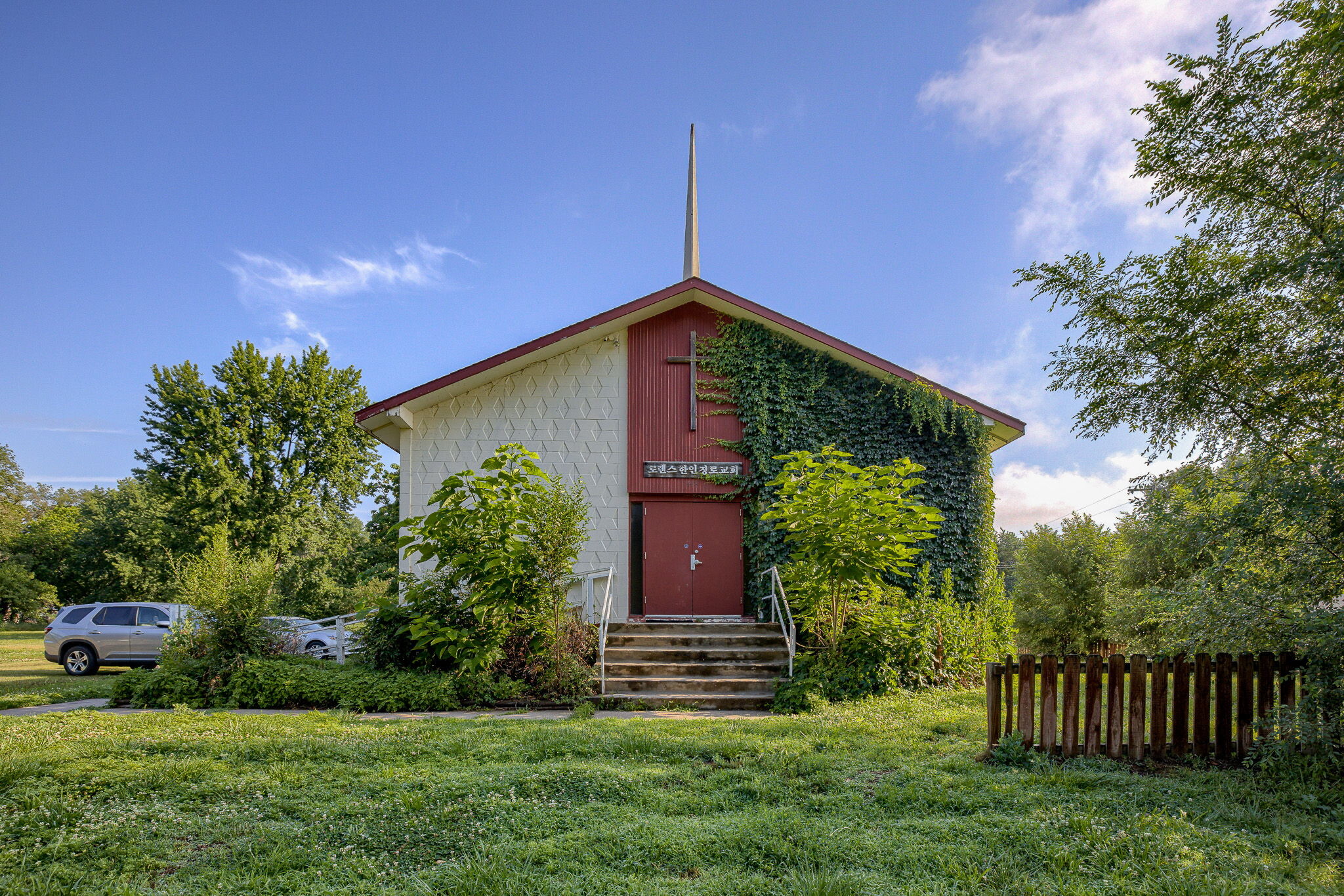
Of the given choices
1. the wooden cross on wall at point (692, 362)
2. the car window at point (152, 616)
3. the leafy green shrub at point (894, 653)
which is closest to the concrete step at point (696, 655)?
the leafy green shrub at point (894, 653)

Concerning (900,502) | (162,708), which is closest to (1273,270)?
(900,502)

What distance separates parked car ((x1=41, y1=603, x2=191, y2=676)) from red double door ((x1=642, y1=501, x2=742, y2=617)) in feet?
35.8

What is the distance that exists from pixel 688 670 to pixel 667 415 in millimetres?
4674

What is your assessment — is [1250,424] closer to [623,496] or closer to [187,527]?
[623,496]

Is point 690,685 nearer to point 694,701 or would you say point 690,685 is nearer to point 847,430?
point 694,701

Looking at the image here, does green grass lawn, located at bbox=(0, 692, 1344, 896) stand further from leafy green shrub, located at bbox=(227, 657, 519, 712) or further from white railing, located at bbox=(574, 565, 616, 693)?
white railing, located at bbox=(574, 565, 616, 693)

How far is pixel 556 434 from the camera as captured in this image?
1231 cm

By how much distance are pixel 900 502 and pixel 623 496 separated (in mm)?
5012

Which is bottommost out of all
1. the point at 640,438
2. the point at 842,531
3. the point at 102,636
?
the point at 102,636

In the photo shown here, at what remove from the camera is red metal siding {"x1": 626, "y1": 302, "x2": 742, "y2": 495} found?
12375mm

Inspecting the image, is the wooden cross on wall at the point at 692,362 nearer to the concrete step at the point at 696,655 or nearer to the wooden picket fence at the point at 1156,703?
the concrete step at the point at 696,655

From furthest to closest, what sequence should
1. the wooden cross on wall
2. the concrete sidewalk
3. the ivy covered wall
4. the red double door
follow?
the wooden cross on wall, the red double door, the ivy covered wall, the concrete sidewalk

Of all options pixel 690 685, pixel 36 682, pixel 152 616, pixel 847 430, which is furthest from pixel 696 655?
pixel 152 616

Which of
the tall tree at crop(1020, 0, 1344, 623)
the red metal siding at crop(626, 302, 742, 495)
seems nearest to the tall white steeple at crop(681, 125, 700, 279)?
the red metal siding at crop(626, 302, 742, 495)
